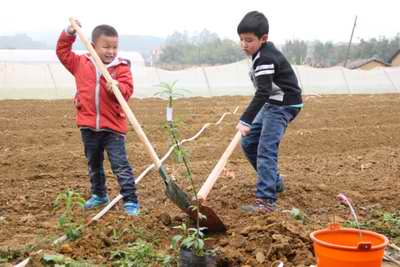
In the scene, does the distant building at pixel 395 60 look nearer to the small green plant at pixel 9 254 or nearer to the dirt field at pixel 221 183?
the dirt field at pixel 221 183

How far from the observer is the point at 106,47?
4684 mm

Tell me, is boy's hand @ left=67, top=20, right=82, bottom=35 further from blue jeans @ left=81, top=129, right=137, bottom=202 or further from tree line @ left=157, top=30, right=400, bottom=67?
tree line @ left=157, top=30, right=400, bottom=67

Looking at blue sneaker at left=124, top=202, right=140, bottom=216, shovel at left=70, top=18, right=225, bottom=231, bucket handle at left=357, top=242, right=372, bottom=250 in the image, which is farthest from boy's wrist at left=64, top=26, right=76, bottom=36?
bucket handle at left=357, top=242, right=372, bottom=250

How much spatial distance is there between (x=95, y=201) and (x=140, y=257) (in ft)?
5.23

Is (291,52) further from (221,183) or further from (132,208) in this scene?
(132,208)

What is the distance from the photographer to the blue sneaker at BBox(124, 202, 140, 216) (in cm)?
453

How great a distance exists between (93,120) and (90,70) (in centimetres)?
40

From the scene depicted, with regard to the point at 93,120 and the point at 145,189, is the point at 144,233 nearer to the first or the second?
the point at 93,120

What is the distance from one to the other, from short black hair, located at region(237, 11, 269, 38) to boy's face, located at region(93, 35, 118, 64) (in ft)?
3.21

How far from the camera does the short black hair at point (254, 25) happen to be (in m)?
4.52

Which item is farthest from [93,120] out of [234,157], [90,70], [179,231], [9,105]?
[9,105]

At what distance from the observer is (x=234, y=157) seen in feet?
24.8

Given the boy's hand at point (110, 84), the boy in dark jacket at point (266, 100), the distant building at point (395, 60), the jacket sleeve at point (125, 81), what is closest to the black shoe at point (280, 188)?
the boy in dark jacket at point (266, 100)

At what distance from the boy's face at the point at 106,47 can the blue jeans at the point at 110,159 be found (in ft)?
1.94
